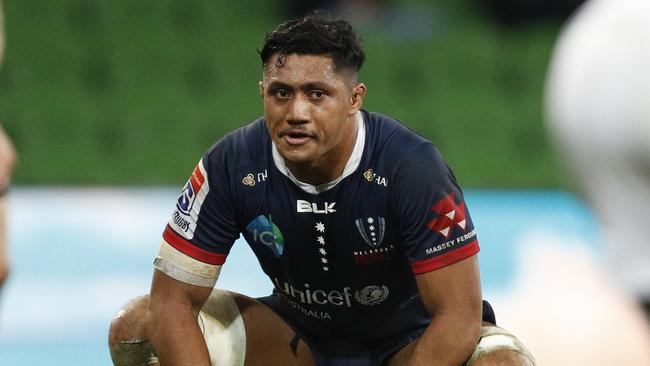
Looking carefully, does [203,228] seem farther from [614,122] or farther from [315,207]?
[614,122]

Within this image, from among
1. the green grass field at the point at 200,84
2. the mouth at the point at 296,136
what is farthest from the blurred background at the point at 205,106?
the mouth at the point at 296,136

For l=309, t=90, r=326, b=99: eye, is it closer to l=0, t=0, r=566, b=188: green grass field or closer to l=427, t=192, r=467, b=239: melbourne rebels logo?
l=427, t=192, r=467, b=239: melbourne rebels logo

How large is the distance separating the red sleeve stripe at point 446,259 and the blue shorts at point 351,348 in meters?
0.43

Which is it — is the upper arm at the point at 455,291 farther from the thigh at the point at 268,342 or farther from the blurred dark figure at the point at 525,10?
the blurred dark figure at the point at 525,10

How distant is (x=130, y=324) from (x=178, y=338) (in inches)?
9.9

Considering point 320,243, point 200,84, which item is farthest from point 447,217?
point 200,84

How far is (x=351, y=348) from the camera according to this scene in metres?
3.99

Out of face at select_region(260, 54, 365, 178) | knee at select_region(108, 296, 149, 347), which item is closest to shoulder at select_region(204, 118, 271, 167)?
face at select_region(260, 54, 365, 178)

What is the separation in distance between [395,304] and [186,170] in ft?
19.8

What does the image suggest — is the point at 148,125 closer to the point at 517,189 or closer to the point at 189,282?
the point at 517,189

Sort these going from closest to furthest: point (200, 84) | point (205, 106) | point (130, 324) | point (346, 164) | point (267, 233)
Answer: point (346, 164)
point (267, 233)
point (130, 324)
point (205, 106)
point (200, 84)

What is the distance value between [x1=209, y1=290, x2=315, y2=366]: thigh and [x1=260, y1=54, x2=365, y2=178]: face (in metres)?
0.73

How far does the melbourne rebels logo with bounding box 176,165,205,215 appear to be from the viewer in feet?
12.4

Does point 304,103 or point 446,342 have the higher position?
point 304,103
